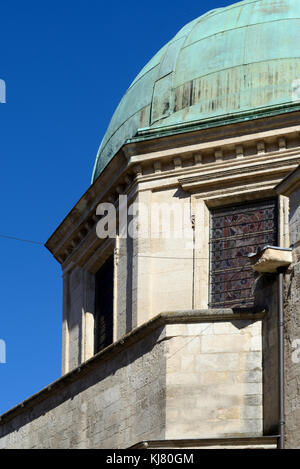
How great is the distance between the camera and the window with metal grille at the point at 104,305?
31.7 meters

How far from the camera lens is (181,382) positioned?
80.1 feet

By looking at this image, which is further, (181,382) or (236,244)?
(236,244)

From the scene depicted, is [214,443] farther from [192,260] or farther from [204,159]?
[204,159]

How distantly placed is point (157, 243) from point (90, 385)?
13.6 ft

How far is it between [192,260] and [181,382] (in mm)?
5474

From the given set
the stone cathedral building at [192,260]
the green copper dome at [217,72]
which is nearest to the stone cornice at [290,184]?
the stone cathedral building at [192,260]

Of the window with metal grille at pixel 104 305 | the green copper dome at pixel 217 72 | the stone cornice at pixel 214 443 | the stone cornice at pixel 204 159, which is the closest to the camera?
the stone cornice at pixel 214 443

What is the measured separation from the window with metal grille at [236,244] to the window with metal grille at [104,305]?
9.39ft

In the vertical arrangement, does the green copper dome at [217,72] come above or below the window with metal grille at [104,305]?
above

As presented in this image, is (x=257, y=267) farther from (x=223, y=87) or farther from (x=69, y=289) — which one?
(x=69, y=289)

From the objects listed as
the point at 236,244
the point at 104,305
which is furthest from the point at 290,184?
the point at 104,305

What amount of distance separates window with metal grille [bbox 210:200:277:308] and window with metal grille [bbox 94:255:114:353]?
9.39 ft

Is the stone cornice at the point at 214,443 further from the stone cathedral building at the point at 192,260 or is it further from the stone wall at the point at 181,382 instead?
the stone wall at the point at 181,382
